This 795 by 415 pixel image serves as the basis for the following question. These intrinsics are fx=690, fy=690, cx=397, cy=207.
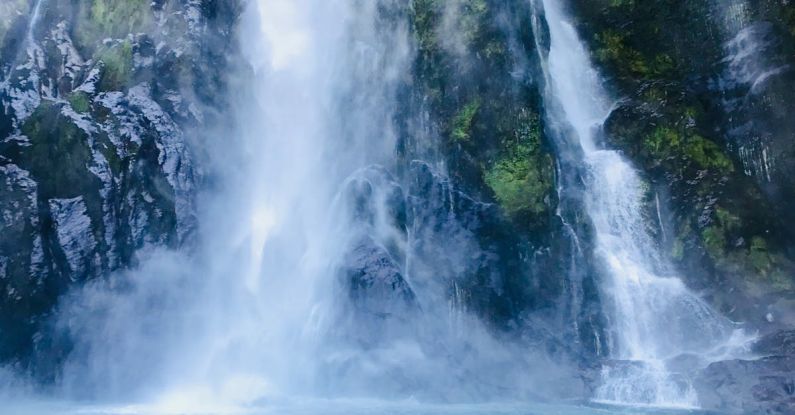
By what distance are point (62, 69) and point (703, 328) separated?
1793cm

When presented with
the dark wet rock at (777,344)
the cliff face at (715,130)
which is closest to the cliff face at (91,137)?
the cliff face at (715,130)

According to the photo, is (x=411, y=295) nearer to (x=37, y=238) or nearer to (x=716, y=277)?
(x=716, y=277)

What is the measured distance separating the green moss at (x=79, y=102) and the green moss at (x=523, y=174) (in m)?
10.6

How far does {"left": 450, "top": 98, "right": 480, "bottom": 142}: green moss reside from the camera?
749 inches

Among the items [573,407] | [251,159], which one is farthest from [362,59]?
[573,407]

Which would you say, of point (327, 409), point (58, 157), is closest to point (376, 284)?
point (327, 409)

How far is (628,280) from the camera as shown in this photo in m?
18.0

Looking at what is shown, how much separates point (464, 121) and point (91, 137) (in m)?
9.76

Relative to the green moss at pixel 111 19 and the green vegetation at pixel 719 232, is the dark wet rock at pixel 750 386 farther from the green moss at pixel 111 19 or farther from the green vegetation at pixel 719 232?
the green moss at pixel 111 19

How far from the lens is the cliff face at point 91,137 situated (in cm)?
1673

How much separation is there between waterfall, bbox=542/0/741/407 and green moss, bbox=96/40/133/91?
458 inches

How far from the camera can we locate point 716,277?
1816 cm

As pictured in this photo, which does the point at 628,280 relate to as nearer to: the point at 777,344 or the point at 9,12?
the point at 777,344

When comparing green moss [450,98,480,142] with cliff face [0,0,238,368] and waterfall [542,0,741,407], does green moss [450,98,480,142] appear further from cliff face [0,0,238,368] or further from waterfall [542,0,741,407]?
cliff face [0,0,238,368]
